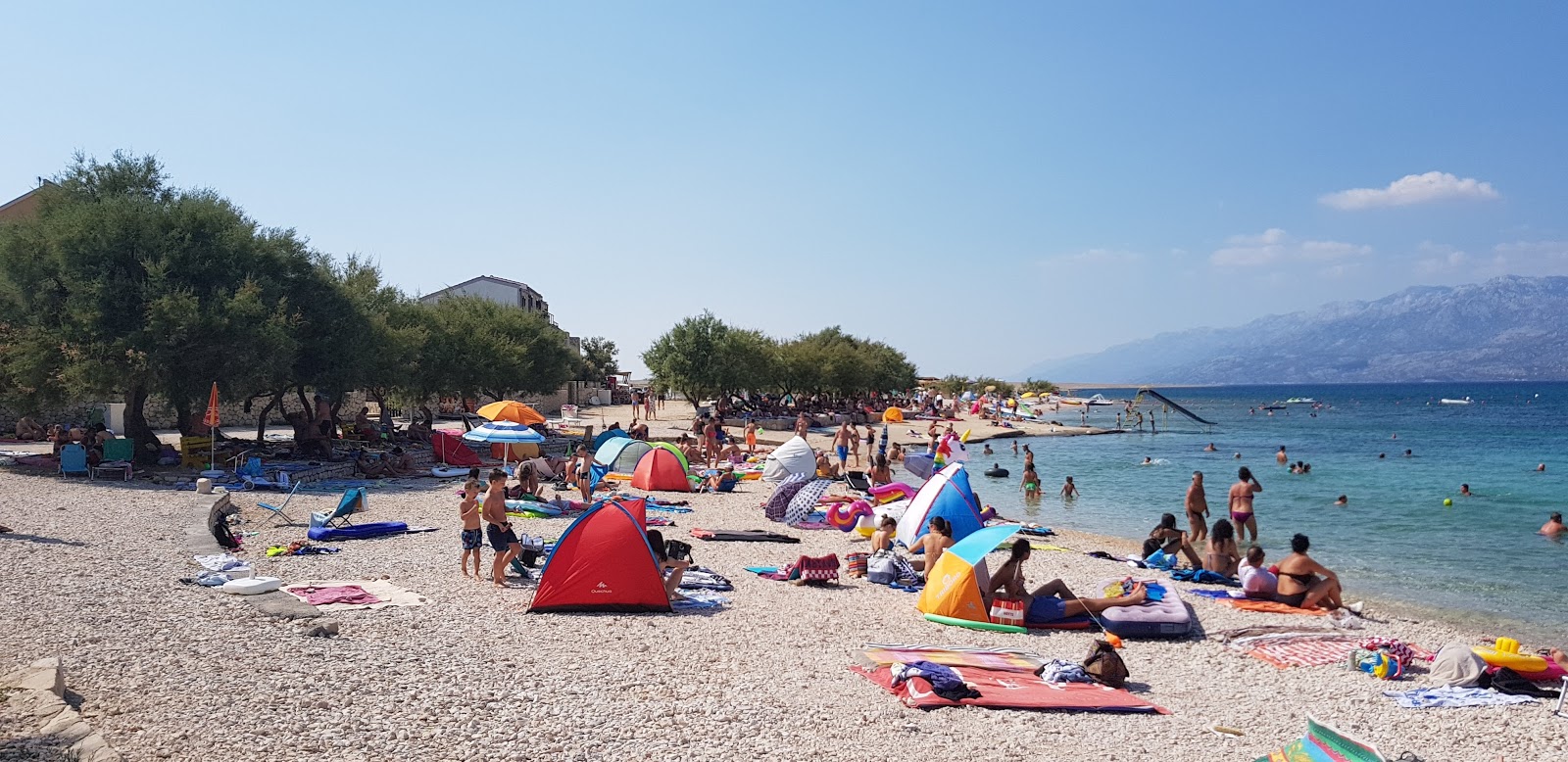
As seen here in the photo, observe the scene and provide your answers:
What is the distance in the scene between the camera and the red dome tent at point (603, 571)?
1043 centimetres

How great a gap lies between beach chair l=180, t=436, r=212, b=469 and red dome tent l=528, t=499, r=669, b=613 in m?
15.1

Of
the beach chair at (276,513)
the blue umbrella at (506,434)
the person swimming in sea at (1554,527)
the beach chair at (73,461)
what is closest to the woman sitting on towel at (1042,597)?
the beach chair at (276,513)

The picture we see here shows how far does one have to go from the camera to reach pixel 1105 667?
28.2ft

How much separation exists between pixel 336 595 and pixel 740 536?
7.45m

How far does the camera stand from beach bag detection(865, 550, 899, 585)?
12.8 metres

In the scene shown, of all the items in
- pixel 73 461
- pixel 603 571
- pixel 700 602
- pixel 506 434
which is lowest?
pixel 700 602

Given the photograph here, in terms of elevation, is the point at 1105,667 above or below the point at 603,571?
below

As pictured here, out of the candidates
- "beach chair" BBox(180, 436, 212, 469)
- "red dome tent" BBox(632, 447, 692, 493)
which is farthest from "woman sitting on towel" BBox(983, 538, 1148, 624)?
"beach chair" BBox(180, 436, 212, 469)

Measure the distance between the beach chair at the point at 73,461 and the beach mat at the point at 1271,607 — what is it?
21.1 metres

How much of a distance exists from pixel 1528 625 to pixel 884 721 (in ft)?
34.4

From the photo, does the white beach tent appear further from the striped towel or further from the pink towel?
the striped towel

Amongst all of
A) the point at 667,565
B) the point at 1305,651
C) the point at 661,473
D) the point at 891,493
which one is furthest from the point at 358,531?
the point at 1305,651

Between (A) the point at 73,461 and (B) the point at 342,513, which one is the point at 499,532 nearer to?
(B) the point at 342,513

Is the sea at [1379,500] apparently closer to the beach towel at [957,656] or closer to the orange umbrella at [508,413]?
the beach towel at [957,656]
